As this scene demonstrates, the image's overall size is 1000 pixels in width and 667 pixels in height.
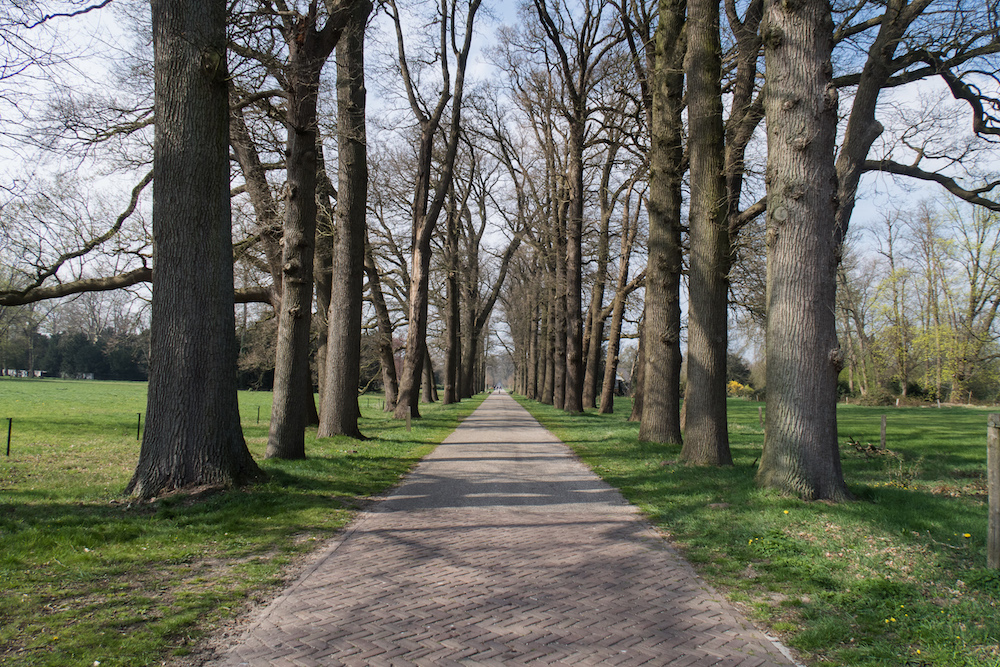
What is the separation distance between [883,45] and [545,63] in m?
15.1

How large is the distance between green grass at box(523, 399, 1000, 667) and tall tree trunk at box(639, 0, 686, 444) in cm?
350

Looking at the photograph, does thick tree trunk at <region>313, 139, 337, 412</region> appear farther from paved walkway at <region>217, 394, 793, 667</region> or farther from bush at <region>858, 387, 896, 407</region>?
bush at <region>858, 387, 896, 407</region>

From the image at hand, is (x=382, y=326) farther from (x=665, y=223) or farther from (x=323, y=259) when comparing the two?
(x=665, y=223)

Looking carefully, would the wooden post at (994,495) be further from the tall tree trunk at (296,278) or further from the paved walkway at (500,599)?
the tall tree trunk at (296,278)

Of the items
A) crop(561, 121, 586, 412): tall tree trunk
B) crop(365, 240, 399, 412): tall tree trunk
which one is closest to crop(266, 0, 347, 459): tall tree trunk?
crop(365, 240, 399, 412): tall tree trunk

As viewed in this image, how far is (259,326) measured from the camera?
2281 centimetres

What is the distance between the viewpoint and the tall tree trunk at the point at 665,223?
13.1 meters

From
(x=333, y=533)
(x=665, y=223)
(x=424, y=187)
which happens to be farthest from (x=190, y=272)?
(x=424, y=187)

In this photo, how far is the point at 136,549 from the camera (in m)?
5.46

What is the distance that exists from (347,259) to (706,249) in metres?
7.73

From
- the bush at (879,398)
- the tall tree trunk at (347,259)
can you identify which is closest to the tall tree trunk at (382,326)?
the tall tree trunk at (347,259)

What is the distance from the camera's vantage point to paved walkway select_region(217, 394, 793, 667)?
367 centimetres

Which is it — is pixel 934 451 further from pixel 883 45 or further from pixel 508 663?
pixel 508 663

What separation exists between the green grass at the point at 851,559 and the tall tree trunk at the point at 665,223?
3501mm
